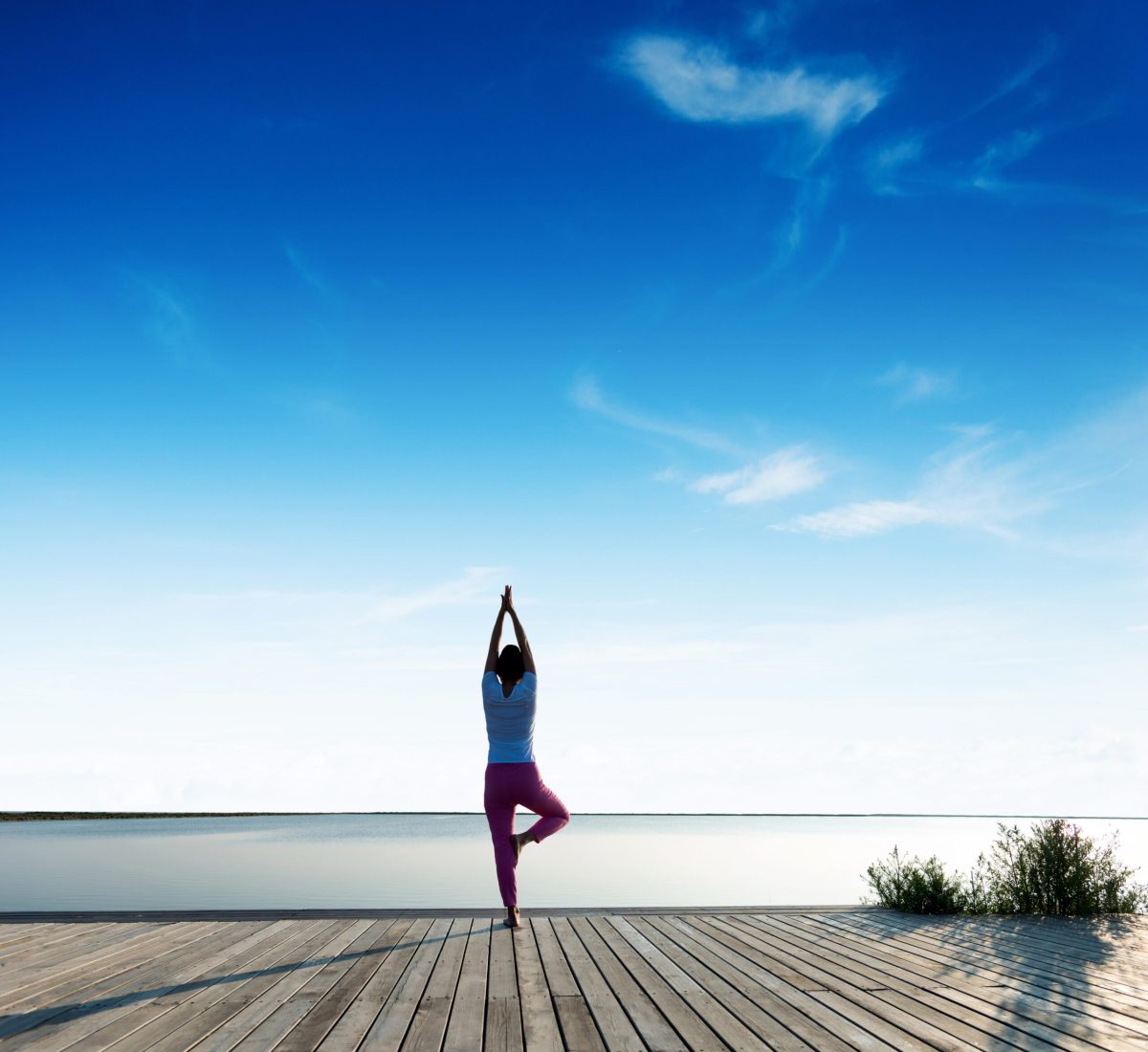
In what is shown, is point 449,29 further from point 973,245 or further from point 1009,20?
point 973,245

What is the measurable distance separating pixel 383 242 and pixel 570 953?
11.5 meters

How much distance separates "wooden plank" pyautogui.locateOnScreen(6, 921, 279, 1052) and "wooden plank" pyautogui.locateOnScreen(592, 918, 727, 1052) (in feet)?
6.51

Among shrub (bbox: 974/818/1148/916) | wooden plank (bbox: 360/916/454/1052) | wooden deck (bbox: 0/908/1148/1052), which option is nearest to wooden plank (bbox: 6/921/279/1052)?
wooden deck (bbox: 0/908/1148/1052)

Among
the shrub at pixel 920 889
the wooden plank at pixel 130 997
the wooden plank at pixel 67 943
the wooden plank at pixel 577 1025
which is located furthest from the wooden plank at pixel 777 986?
the wooden plank at pixel 67 943

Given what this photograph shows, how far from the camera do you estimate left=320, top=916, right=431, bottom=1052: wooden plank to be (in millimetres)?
2949

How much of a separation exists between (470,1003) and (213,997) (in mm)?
1122

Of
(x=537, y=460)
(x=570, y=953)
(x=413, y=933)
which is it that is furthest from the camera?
(x=537, y=460)

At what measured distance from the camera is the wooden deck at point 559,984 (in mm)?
3051

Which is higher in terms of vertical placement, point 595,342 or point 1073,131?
point 1073,131

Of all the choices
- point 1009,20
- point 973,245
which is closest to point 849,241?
point 973,245

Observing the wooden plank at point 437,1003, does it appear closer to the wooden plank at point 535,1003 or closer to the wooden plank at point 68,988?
the wooden plank at point 535,1003

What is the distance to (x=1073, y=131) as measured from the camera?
11.5 metres

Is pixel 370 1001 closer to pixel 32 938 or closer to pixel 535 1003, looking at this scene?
pixel 535 1003

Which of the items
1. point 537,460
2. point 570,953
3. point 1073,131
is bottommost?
point 570,953
